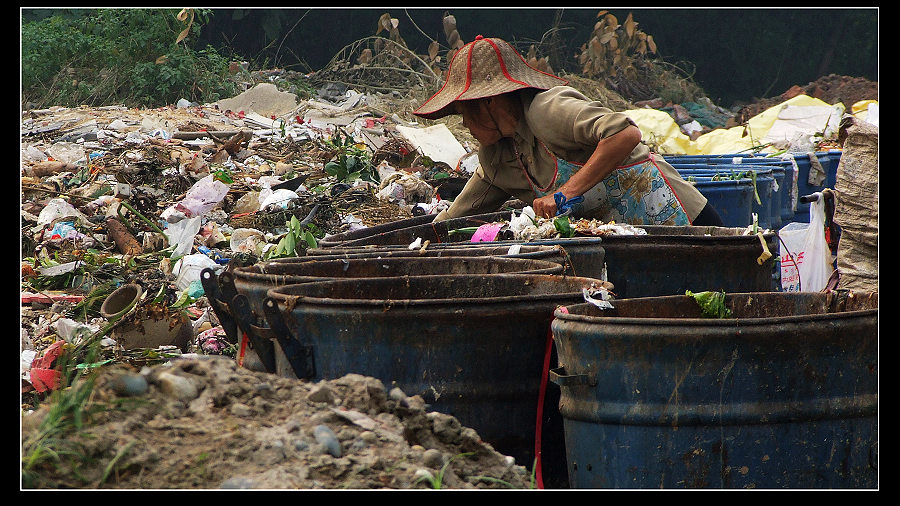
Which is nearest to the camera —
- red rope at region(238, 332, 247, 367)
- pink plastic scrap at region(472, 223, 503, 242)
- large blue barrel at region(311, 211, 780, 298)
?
red rope at region(238, 332, 247, 367)

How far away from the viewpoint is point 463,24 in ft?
54.3

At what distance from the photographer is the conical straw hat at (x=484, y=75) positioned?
181 inches

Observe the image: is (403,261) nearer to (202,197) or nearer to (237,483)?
(237,483)

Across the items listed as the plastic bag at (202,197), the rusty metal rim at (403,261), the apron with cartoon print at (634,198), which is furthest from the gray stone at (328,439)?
the plastic bag at (202,197)

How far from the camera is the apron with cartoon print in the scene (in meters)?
4.53

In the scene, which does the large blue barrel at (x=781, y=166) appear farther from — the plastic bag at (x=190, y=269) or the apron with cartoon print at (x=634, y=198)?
the plastic bag at (x=190, y=269)

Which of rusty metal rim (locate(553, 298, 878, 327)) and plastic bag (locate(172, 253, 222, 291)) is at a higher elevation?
rusty metal rim (locate(553, 298, 878, 327))

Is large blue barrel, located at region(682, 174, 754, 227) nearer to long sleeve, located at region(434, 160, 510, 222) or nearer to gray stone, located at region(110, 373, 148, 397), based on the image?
long sleeve, located at region(434, 160, 510, 222)

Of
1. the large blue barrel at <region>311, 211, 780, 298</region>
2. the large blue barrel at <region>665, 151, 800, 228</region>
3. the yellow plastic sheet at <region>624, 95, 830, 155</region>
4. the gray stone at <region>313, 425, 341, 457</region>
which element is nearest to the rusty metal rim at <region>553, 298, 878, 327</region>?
the gray stone at <region>313, 425, 341, 457</region>

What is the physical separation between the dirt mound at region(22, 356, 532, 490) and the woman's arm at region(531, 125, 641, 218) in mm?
2205

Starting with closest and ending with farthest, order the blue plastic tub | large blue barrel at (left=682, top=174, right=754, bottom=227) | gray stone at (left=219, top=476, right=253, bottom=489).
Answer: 1. gray stone at (left=219, top=476, right=253, bottom=489)
2. large blue barrel at (left=682, top=174, right=754, bottom=227)
3. the blue plastic tub

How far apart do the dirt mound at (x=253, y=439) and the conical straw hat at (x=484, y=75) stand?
263 centimetres

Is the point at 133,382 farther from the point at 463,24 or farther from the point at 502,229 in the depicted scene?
the point at 463,24

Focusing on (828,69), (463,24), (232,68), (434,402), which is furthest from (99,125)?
(828,69)
